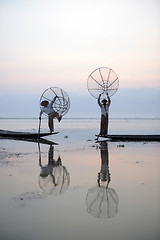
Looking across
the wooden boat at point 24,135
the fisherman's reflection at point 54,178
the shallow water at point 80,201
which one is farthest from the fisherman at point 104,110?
the shallow water at point 80,201

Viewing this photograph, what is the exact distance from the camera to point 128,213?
17.8 feet

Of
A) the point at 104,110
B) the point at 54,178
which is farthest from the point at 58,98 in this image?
the point at 54,178

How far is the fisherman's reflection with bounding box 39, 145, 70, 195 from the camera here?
23.2 ft

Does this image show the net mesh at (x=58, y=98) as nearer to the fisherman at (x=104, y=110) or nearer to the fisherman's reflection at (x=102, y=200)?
the fisherman at (x=104, y=110)

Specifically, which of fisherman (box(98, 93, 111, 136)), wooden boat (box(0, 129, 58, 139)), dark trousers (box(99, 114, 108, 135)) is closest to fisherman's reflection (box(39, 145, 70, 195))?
fisherman (box(98, 93, 111, 136))

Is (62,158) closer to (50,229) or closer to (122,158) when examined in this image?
(122,158)

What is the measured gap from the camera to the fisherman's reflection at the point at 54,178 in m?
7.08

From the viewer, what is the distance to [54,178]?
8312mm

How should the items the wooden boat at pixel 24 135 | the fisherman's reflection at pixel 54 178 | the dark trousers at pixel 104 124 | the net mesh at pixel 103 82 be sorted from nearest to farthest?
1. the fisherman's reflection at pixel 54 178
2. the net mesh at pixel 103 82
3. the dark trousers at pixel 104 124
4. the wooden boat at pixel 24 135

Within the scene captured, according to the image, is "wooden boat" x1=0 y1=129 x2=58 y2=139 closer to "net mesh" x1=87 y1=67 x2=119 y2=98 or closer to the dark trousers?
the dark trousers

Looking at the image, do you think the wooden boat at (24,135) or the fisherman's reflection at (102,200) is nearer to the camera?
the fisherman's reflection at (102,200)

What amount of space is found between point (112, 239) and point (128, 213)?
Answer: 3.57 feet

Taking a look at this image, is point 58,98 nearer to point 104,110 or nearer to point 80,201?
point 104,110

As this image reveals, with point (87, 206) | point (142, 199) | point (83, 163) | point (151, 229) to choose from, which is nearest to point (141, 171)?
point (83, 163)
